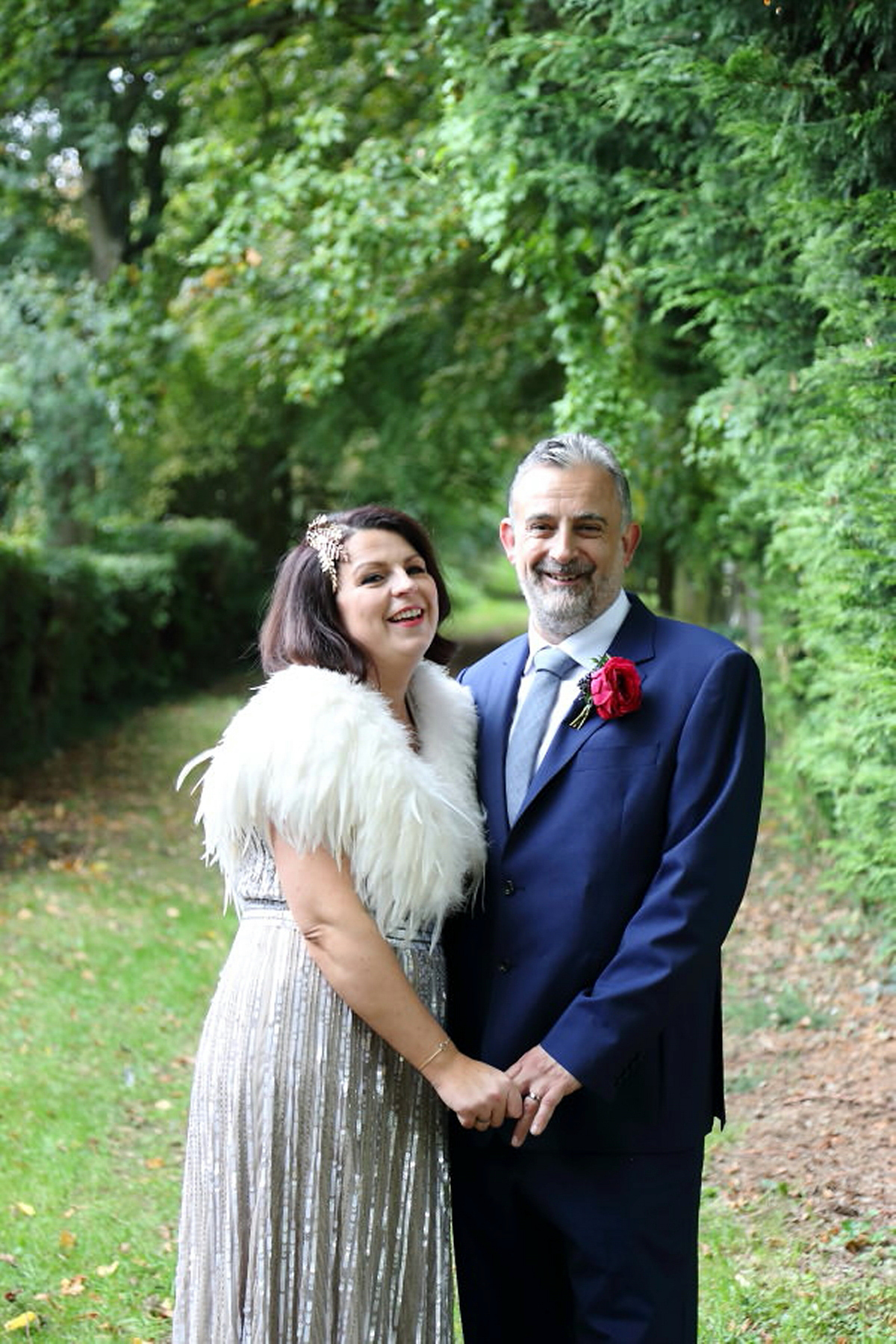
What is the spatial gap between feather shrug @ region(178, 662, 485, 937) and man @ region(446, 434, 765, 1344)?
0.19 metres

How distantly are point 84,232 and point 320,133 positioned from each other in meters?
9.51

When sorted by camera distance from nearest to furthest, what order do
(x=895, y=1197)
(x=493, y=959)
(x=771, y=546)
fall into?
(x=493, y=959) < (x=895, y=1197) < (x=771, y=546)

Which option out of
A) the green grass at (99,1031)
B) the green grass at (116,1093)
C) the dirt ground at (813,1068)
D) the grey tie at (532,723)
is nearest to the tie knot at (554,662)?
the grey tie at (532,723)

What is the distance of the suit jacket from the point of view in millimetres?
2578

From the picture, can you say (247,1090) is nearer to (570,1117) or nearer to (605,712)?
(570,1117)

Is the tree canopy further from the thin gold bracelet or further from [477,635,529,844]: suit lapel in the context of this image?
the thin gold bracelet

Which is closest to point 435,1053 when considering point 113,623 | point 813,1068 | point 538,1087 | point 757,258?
point 538,1087

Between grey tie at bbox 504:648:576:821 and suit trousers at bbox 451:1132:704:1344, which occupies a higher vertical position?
grey tie at bbox 504:648:576:821

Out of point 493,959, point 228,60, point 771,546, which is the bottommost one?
point 493,959

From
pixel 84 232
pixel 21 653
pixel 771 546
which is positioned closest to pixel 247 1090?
pixel 771 546

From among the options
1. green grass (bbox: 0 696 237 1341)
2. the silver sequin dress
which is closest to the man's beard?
the silver sequin dress

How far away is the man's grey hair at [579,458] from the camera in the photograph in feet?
9.37

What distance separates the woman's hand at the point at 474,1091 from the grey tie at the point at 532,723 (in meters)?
0.53

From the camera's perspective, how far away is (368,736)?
8.66 feet
